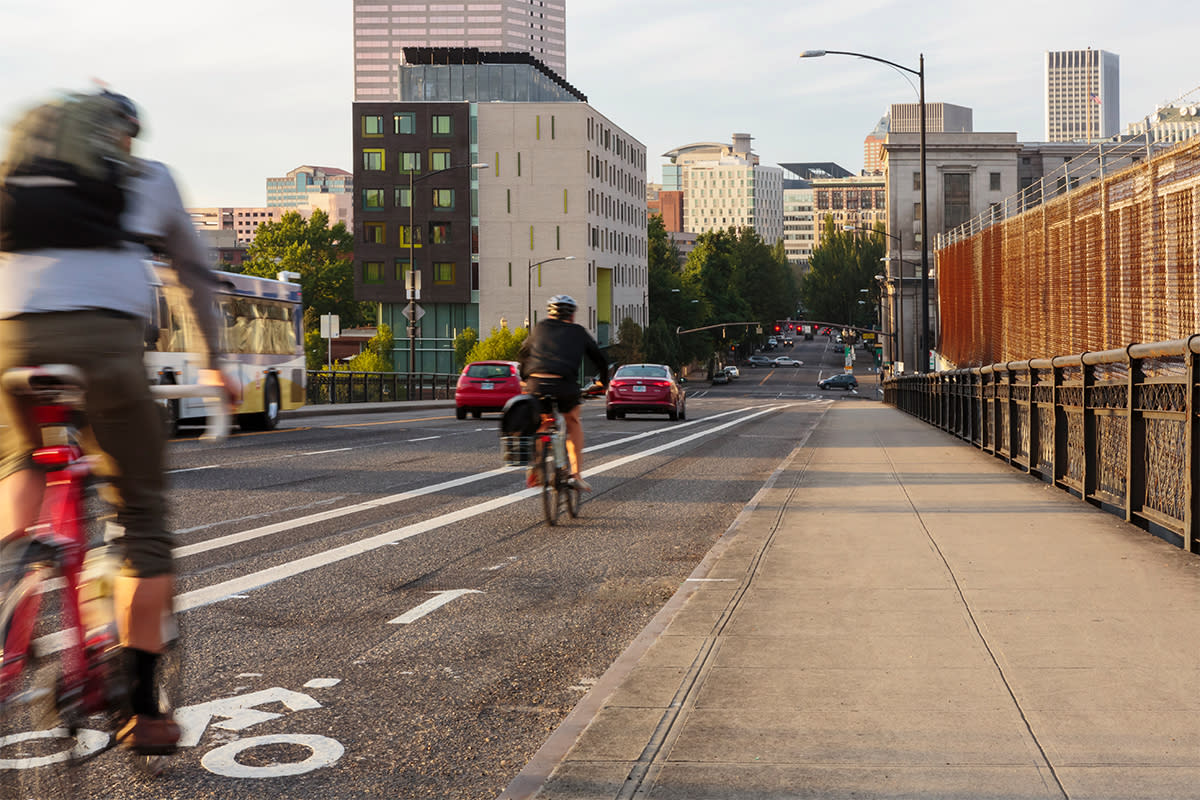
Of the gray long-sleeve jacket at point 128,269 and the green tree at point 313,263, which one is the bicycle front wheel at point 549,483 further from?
the green tree at point 313,263

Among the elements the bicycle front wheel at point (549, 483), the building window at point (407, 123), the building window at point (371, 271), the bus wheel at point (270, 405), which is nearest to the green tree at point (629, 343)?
the building window at point (371, 271)

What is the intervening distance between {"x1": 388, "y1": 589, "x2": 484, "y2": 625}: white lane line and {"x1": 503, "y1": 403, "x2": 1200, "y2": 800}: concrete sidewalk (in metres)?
1.35

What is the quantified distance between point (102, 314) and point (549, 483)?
25.8 feet

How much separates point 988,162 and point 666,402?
89308mm

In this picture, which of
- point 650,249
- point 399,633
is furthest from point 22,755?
point 650,249

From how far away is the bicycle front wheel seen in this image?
1145 centimetres

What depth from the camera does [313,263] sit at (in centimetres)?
12506

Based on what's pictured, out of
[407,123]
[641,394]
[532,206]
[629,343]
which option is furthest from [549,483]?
[629,343]

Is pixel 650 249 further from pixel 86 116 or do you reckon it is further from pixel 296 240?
pixel 86 116

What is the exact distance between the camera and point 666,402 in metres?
34.1

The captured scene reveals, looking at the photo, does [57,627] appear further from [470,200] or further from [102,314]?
[470,200]

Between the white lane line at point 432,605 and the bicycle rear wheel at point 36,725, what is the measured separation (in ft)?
11.6

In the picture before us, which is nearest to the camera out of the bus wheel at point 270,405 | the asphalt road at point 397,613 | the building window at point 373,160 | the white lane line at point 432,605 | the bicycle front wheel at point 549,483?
the asphalt road at point 397,613

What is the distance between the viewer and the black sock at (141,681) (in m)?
3.82
